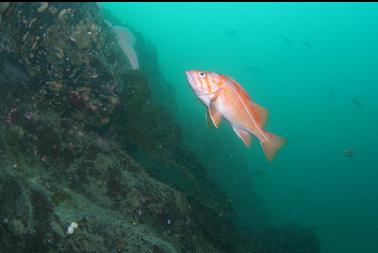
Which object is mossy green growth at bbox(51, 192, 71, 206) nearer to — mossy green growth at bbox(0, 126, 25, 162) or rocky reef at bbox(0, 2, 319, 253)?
rocky reef at bbox(0, 2, 319, 253)

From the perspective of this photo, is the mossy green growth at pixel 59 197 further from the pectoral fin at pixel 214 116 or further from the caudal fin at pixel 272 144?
the caudal fin at pixel 272 144

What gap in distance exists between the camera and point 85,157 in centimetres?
459

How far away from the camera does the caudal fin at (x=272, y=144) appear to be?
3.46m

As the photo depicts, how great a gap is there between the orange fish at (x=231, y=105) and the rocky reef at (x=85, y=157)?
1.75 metres

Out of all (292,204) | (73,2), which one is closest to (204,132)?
(73,2)

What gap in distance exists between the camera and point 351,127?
244 feet

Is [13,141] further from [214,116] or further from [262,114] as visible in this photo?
[262,114]

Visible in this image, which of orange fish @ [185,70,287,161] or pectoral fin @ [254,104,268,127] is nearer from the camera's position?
orange fish @ [185,70,287,161]

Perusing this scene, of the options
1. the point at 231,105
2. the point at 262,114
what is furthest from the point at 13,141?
the point at 262,114

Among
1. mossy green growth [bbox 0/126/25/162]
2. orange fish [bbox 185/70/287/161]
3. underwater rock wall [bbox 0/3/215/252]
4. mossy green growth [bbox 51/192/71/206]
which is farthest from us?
mossy green growth [bbox 0/126/25/162]

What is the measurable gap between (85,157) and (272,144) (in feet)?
8.75

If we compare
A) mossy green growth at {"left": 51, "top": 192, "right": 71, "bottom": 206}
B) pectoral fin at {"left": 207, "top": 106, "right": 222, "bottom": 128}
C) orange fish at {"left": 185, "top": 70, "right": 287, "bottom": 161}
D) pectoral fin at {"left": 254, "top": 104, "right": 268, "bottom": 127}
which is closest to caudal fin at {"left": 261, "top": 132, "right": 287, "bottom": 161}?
orange fish at {"left": 185, "top": 70, "right": 287, "bottom": 161}

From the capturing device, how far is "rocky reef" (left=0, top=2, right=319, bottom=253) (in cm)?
363

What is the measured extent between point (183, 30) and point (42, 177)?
19705 centimetres
